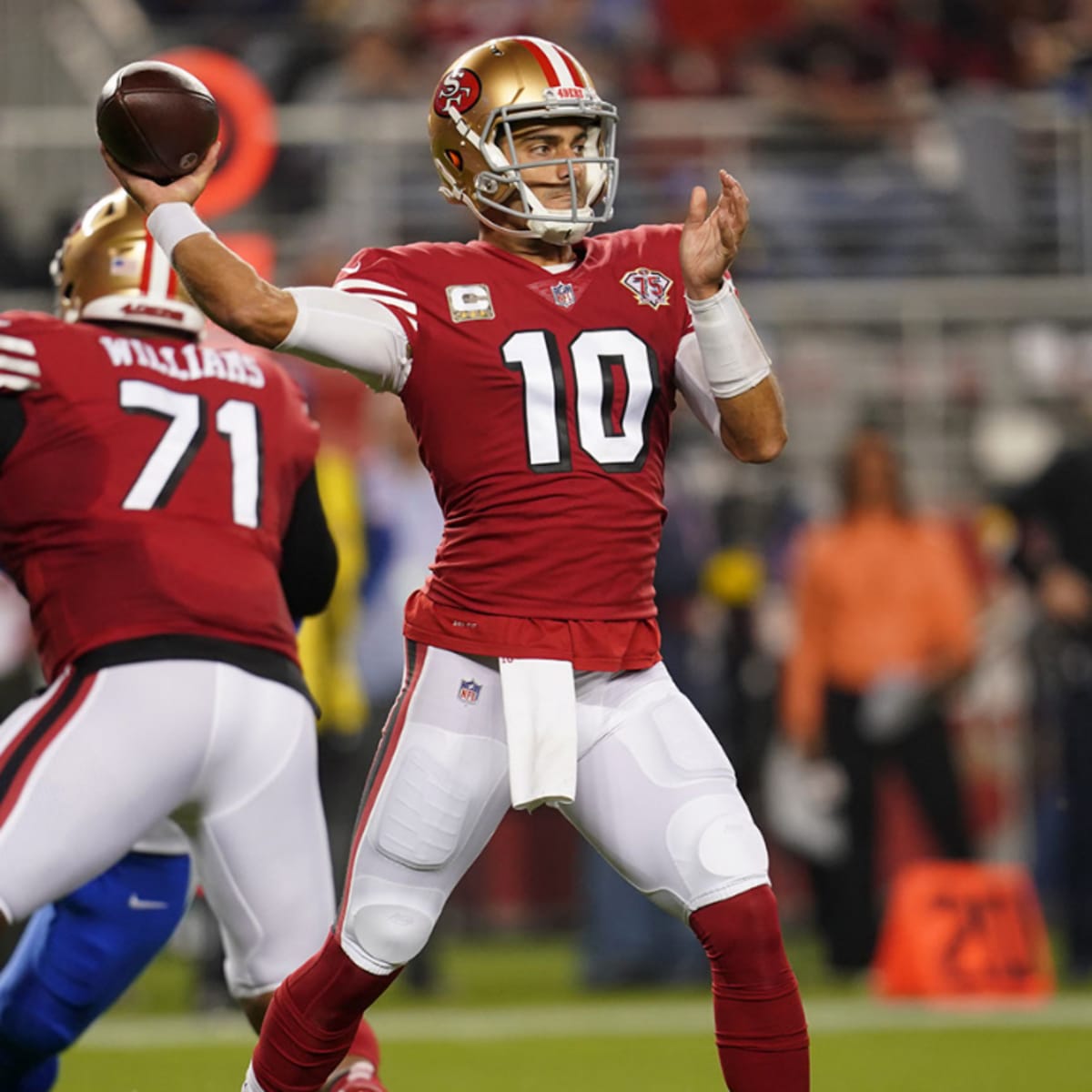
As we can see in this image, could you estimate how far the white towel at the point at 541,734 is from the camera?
356cm

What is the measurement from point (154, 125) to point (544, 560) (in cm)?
93

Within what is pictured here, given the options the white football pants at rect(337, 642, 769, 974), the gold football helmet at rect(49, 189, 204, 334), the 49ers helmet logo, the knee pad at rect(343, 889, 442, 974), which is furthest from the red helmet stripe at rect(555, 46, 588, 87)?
the knee pad at rect(343, 889, 442, 974)

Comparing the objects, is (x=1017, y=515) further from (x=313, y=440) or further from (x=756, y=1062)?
(x=756, y=1062)

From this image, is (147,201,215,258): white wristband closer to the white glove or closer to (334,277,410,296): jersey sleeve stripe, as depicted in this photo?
(334,277,410,296): jersey sleeve stripe

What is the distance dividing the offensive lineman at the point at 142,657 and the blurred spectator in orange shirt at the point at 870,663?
13.3 ft

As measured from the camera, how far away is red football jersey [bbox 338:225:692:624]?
3.66m

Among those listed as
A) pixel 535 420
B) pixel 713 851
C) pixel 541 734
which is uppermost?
pixel 535 420

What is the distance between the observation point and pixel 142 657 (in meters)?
3.91

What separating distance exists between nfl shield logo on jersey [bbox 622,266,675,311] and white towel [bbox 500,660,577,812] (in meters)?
0.65

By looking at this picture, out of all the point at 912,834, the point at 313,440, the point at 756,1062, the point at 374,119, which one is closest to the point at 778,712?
the point at 912,834

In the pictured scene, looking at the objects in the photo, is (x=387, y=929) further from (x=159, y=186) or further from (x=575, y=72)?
(x=575, y=72)

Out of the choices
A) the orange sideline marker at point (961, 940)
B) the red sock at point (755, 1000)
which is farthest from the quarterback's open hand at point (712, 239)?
the orange sideline marker at point (961, 940)

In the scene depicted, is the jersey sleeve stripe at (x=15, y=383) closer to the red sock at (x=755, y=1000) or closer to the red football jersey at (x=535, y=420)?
the red football jersey at (x=535, y=420)

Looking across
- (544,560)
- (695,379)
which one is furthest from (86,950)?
(695,379)
